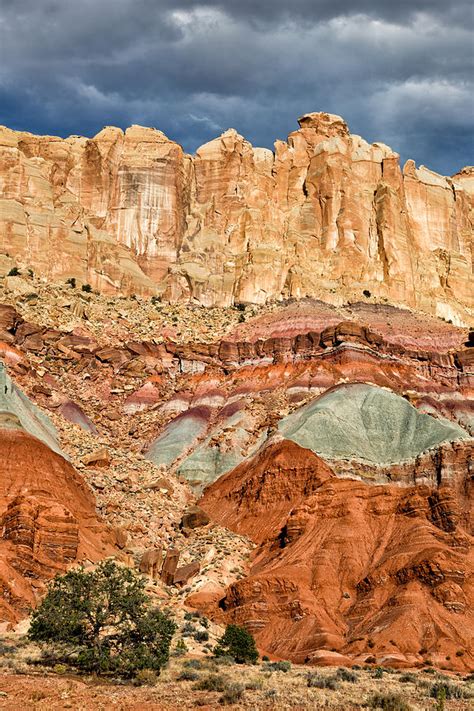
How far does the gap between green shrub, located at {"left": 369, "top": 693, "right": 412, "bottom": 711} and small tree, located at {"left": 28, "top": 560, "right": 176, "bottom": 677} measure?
300 inches

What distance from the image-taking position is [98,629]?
3466cm

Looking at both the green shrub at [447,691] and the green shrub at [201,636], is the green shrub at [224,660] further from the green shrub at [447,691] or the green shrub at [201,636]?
the green shrub at [447,691]

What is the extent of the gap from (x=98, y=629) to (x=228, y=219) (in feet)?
323

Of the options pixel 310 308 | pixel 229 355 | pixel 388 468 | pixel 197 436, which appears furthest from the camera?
pixel 310 308

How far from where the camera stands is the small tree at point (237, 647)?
40.0 metres

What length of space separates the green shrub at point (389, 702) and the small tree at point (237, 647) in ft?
35.2

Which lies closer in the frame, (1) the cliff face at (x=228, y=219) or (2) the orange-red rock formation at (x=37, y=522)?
(2) the orange-red rock formation at (x=37, y=522)

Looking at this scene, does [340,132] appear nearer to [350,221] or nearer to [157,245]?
[350,221]

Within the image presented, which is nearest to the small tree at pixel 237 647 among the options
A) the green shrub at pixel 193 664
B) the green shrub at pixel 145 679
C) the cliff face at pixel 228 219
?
the green shrub at pixel 193 664

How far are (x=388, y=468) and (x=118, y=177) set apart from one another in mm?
65879

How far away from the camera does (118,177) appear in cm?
12406

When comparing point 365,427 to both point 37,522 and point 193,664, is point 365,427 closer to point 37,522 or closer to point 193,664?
point 37,522

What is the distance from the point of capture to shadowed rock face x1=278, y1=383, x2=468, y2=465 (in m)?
74.3

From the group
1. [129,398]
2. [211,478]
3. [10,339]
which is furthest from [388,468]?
[10,339]
